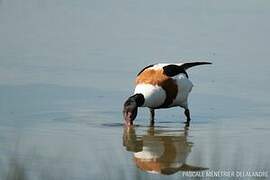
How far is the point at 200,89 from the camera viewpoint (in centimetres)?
1002

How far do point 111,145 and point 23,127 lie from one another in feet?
3.22

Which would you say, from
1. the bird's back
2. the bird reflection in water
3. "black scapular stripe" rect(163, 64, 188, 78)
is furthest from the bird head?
"black scapular stripe" rect(163, 64, 188, 78)

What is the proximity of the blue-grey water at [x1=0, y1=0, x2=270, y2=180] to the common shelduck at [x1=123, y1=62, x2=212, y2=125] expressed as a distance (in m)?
0.19

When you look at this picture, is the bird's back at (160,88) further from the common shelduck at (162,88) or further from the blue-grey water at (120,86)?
the blue-grey water at (120,86)

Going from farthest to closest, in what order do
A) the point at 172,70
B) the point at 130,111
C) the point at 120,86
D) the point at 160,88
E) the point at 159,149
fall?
the point at 120,86 < the point at 172,70 < the point at 160,88 < the point at 130,111 < the point at 159,149

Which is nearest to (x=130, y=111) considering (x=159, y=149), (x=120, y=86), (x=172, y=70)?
(x=172, y=70)

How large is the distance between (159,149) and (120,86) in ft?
8.70

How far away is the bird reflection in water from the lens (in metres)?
6.43

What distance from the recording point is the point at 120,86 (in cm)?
995

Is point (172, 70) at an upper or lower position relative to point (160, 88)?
upper

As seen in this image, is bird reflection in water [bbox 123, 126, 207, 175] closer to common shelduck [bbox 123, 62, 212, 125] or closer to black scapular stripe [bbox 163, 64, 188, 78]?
common shelduck [bbox 123, 62, 212, 125]

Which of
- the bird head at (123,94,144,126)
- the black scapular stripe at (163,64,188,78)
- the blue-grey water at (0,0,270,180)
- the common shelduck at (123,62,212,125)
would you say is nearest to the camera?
the blue-grey water at (0,0,270,180)

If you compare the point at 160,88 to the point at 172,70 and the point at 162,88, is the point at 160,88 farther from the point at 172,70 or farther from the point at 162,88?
the point at 172,70

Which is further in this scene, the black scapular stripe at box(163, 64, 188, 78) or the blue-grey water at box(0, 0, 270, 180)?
the black scapular stripe at box(163, 64, 188, 78)
